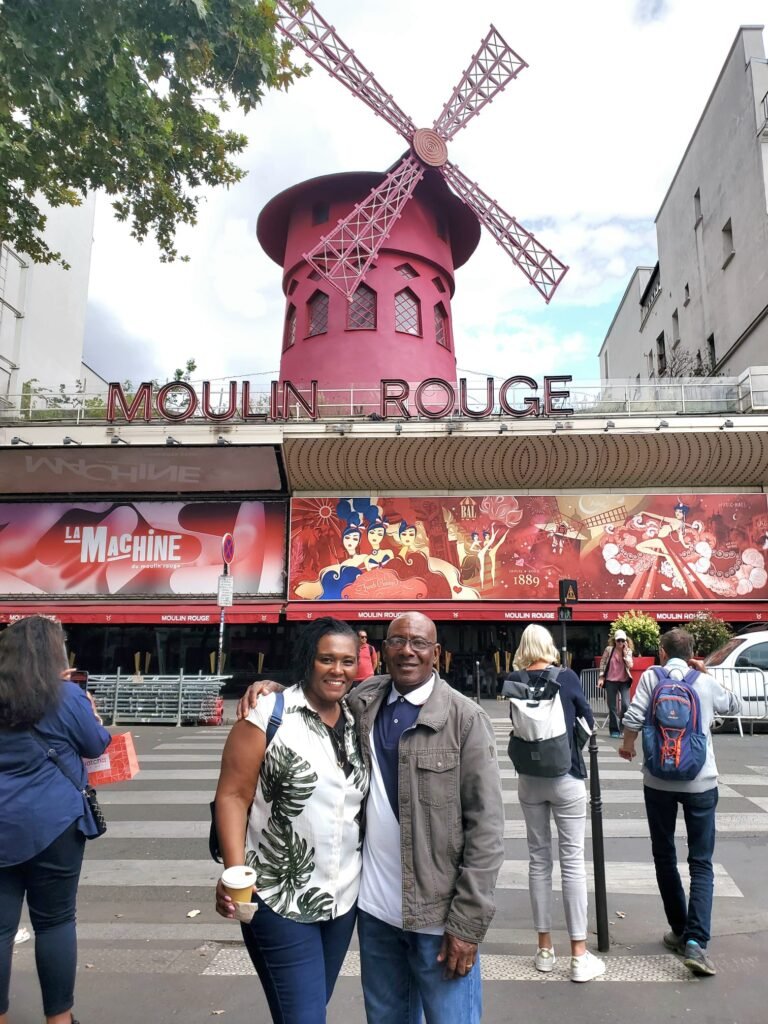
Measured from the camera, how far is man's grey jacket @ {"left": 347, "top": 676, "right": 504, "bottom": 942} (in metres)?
2.03

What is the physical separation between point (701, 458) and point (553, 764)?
15982 mm

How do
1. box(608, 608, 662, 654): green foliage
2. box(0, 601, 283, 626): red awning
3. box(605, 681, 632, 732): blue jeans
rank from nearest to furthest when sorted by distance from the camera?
box(605, 681, 632, 732): blue jeans → box(608, 608, 662, 654): green foliage → box(0, 601, 283, 626): red awning

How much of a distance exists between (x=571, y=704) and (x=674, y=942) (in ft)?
4.29

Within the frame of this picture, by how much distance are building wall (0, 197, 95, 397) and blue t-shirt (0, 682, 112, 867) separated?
708 inches

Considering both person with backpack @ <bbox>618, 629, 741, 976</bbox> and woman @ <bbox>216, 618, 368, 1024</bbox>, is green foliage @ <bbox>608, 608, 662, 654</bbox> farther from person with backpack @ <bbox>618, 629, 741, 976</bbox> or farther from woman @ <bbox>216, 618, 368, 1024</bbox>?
woman @ <bbox>216, 618, 368, 1024</bbox>

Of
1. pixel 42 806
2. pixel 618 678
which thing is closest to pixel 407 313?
pixel 618 678

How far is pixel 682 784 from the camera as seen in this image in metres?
3.58

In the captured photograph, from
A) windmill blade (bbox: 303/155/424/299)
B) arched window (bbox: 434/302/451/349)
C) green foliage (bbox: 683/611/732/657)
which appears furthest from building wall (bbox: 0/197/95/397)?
green foliage (bbox: 683/611/732/657)

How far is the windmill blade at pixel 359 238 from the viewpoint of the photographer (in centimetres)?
1983

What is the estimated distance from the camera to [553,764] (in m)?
3.46

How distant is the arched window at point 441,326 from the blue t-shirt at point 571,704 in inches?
736

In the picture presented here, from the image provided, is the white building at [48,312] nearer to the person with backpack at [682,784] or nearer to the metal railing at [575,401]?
the metal railing at [575,401]

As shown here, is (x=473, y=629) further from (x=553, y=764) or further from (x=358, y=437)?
(x=553, y=764)

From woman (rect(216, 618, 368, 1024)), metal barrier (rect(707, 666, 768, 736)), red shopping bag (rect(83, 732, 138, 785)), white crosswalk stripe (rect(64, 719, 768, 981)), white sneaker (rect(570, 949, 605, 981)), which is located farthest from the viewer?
metal barrier (rect(707, 666, 768, 736))
